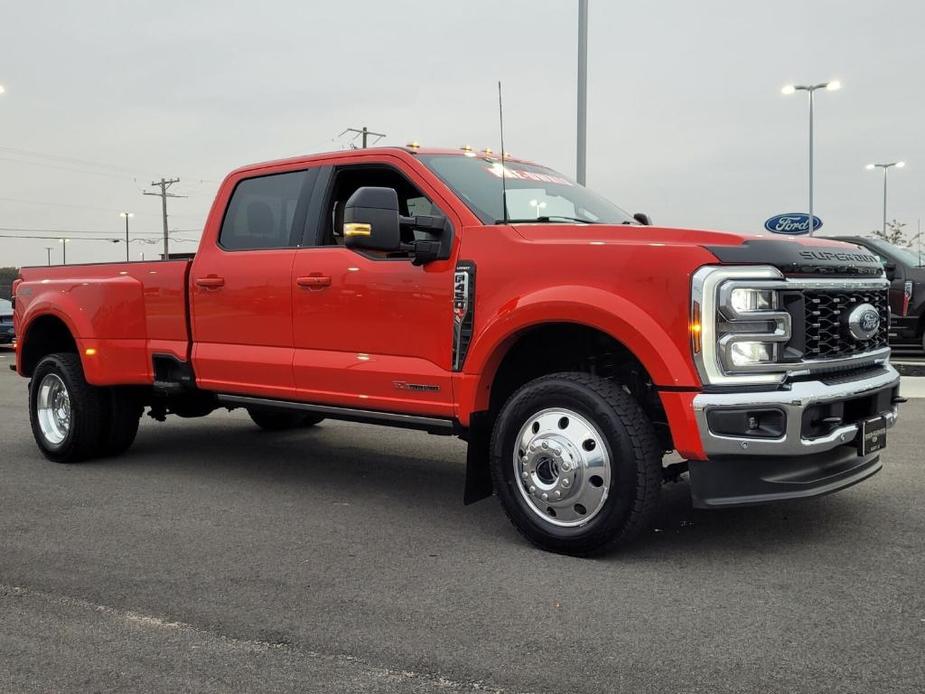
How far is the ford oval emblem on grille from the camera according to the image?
4156 millimetres

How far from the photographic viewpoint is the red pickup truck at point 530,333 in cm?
378

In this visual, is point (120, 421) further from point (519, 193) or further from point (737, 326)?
point (737, 326)

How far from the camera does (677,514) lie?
487 cm

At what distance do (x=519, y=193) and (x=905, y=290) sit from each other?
10.8 m

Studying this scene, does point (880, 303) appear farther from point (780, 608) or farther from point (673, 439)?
point (780, 608)

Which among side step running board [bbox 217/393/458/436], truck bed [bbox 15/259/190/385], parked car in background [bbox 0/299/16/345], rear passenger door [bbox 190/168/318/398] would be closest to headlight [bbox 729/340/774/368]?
side step running board [bbox 217/393/458/436]

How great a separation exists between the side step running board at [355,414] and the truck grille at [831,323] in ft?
5.79

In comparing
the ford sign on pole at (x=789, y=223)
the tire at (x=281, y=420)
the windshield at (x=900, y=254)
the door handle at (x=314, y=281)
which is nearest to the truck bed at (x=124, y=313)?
the door handle at (x=314, y=281)

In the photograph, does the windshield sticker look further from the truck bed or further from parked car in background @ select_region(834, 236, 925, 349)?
parked car in background @ select_region(834, 236, 925, 349)

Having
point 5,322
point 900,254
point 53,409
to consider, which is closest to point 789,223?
point 900,254

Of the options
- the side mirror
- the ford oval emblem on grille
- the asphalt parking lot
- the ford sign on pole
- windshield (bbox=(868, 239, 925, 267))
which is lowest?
the asphalt parking lot

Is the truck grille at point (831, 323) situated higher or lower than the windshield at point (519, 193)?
lower

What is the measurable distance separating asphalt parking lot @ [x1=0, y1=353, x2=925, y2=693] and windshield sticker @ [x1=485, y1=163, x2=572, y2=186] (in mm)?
1894

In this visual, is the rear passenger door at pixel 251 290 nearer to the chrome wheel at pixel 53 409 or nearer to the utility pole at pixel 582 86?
the chrome wheel at pixel 53 409
